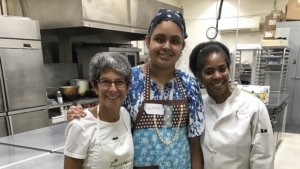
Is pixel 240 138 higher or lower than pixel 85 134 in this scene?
lower

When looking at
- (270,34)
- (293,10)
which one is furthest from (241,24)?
(293,10)

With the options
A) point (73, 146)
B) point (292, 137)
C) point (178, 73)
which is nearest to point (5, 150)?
point (73, 146)

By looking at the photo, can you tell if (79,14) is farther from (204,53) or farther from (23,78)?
(204,53)

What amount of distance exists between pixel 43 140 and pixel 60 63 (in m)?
2.00

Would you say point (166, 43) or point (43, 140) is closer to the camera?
point (166, 43)

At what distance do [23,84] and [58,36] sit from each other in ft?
3.79

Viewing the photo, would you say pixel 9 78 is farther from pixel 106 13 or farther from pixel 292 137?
pixel 292 137

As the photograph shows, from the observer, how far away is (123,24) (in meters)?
3.48

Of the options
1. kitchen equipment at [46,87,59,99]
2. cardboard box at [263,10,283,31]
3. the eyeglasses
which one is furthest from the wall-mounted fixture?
the eyeglasses

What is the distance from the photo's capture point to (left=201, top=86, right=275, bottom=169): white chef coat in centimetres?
110

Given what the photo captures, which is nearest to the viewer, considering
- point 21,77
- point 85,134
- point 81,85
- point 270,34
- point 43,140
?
point 85,134

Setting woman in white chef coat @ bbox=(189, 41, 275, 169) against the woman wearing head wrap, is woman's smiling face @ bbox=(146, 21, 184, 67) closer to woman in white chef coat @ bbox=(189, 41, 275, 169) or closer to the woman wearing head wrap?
the woman wearing head wrap

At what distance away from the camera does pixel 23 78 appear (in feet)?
8.49

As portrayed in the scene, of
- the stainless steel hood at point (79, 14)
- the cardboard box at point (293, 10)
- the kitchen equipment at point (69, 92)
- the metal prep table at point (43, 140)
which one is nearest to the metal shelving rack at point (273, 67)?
the cardboard box at point (293, 10)
